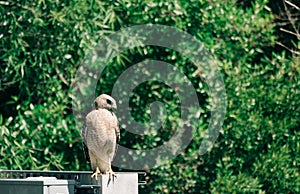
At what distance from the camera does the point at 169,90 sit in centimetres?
828

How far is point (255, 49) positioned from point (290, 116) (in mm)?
841

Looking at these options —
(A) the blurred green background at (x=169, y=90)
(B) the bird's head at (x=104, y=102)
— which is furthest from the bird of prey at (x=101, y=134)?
(A) the blurred green background at (x=169, y=90)

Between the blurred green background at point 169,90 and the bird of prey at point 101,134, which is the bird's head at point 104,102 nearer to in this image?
the bird of prey at point 101,134

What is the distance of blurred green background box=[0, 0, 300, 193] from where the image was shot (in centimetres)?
795

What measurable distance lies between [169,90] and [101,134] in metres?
3.00

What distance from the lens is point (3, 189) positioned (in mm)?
5066

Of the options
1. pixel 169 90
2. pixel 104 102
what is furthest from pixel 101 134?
pixel 169 90

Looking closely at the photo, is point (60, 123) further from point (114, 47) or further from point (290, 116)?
point (290, 116)

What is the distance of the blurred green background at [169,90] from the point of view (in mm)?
7945

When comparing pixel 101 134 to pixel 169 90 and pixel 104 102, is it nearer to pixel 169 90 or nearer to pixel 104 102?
pixel 104 102

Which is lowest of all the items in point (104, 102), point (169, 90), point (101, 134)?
point (101, 134)

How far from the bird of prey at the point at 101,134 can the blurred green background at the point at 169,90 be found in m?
2.47

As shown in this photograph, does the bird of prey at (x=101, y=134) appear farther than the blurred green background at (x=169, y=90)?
No

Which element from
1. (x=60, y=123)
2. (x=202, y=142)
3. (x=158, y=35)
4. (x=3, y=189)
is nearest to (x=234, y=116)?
(x=202, y=142)
